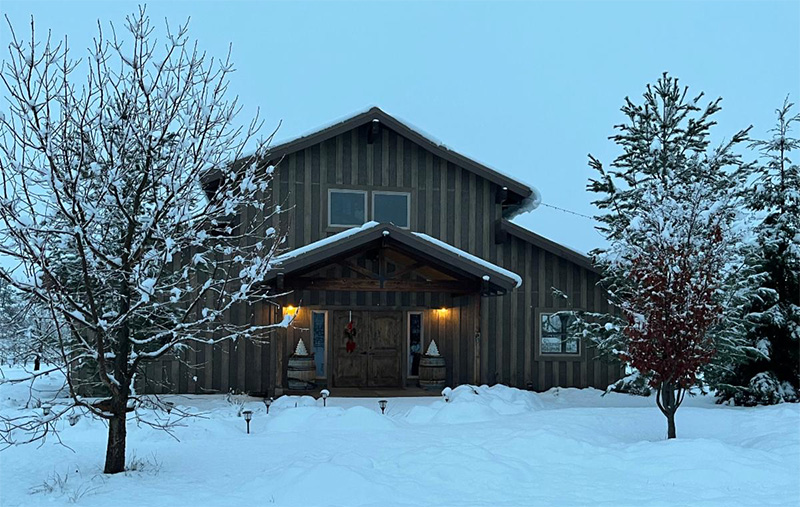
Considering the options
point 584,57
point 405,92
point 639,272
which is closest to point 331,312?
point 639,272

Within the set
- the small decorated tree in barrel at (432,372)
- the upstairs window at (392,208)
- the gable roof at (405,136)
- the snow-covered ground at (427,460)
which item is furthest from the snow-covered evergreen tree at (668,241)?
the upstairs window at (392,208)

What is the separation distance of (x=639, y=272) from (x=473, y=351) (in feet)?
18.9

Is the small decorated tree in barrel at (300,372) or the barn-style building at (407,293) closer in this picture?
the small decorated tree in barrel at (300,372)

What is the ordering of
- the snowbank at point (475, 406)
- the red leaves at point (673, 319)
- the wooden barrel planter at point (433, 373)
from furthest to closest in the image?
the wooden barrel planter at point (433, 373)
the snowbank at point (475, 406)
the red leaves at point (673, 319)

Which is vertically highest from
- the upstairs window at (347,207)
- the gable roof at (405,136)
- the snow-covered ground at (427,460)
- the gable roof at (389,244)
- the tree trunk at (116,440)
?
the gable roof at (405,136)

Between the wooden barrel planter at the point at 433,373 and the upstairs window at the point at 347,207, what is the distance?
3587 millimetres

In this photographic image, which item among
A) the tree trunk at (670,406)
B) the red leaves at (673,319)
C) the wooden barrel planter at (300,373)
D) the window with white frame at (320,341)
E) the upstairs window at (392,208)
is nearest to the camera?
the red leaves at (673,319)

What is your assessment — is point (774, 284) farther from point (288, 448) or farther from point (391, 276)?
point (288, 448)

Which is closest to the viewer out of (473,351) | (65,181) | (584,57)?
(65,181)

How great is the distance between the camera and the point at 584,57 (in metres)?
127

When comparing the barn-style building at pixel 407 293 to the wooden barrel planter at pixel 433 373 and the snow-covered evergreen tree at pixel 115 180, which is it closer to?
the wooden barrel planter at pixel 433 373

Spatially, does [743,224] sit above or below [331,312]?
above

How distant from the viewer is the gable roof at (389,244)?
13.4 meters

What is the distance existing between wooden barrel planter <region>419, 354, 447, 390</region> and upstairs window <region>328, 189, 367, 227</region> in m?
3.59
